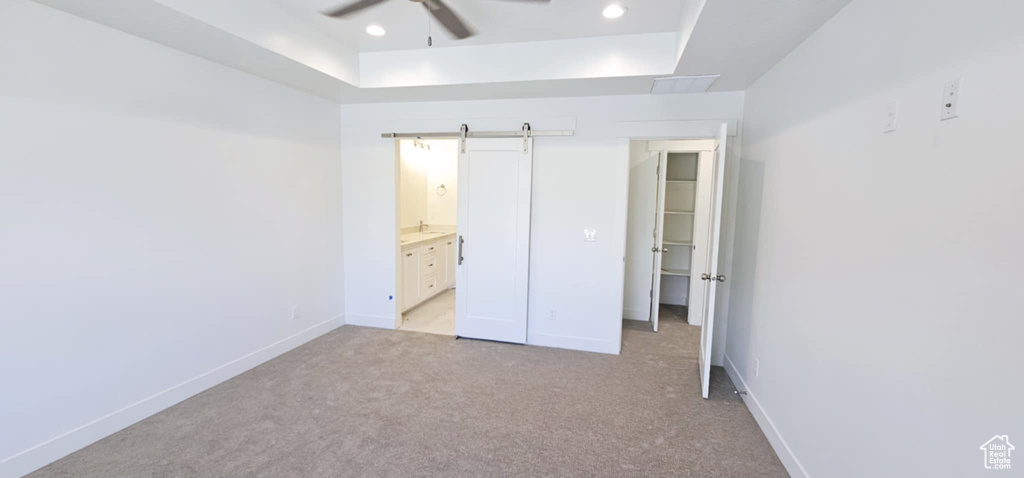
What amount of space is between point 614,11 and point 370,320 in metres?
3.71

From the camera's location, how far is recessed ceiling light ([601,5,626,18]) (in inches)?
97.1

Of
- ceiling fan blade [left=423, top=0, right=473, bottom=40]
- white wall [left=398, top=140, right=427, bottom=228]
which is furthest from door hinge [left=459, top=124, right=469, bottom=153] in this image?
white wall [left=398, top=140, right=427, bottom=228]

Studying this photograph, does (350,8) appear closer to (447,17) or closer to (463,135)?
(447,17)

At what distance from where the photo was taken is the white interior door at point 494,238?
146 inches

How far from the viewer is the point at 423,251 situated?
504 centimetres

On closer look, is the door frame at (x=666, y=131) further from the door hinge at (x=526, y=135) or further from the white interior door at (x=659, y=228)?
the white interior door at (x=659, y=228)

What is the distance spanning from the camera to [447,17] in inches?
84.7

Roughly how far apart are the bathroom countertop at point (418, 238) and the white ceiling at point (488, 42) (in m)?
1.72

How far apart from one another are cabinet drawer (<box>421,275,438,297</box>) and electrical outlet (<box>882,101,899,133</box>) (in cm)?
459

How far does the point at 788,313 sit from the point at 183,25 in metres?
3.90

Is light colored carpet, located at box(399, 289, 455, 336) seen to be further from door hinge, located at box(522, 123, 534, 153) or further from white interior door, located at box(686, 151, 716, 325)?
white interior door, located at box(686, 151, 716, 325)

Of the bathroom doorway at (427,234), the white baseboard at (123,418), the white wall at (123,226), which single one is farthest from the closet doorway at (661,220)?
the white baseboard at (123,418)

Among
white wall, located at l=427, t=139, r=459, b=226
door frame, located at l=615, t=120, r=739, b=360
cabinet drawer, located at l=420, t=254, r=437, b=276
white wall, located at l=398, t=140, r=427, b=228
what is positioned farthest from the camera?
white wall, located at l=427, t=139, r=459, b=226

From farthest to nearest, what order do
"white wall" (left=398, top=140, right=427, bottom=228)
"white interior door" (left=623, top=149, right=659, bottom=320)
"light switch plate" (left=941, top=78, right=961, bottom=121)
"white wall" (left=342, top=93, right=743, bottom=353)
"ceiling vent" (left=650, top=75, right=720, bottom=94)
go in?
"white wall" (left=398, top=140, right=427, bottom=228) → "white interior door" (left=623, top=149, right=659, bottom=320) → "white wall" (left=342, top=93, right=743, bottom=353) → "ceiling vent" (left=650, top=75, right=720, bottom=94) → "light switch plate" (left=941, top=78, right=961, bottom=121)
